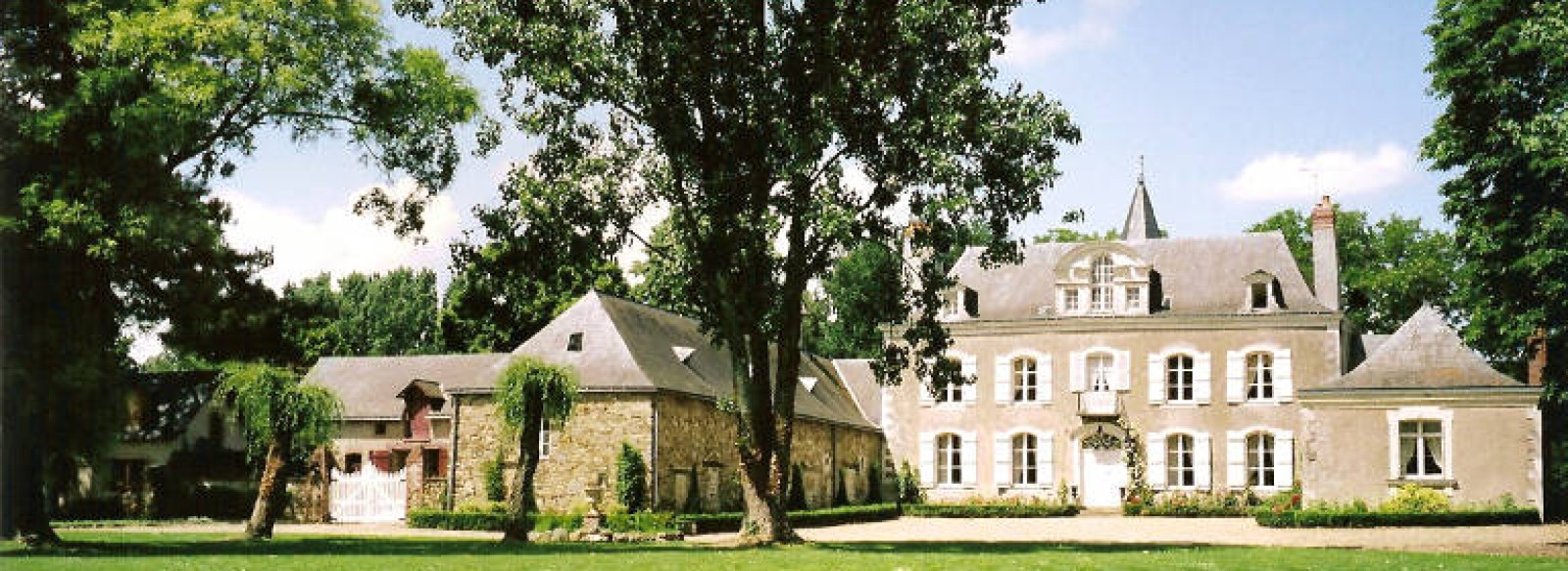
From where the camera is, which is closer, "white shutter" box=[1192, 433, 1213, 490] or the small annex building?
the small annex building

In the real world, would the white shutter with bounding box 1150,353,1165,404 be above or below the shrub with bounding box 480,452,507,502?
above

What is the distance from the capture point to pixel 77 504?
37.9m

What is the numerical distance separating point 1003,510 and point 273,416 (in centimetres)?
1904

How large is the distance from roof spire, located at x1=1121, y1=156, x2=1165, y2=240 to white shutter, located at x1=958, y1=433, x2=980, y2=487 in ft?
31.0

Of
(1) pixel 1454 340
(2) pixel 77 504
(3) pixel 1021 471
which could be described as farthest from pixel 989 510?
(2) pixel 77 504

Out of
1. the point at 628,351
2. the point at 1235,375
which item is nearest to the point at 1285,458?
the point at 1235,375

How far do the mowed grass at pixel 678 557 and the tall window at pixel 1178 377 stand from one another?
18.2 metres

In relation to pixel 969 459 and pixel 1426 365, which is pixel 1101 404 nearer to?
pixel 969 459

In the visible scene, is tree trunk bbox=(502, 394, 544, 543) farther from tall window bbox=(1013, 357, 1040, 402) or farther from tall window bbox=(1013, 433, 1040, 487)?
tall window bbox=(1013, 357, 1040, 402)

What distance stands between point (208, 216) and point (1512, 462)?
2616 cm

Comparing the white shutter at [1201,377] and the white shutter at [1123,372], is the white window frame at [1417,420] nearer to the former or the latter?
the white shutter at [1201,377]

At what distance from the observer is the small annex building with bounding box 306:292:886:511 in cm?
3066

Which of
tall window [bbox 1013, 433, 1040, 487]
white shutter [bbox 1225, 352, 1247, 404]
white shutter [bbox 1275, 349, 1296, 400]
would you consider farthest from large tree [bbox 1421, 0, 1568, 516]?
tall window [bbox 1013, 433, 1040, 487]

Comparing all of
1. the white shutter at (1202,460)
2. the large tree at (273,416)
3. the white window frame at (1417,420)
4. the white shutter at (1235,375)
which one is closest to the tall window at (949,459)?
the white shutter at (1202,460)
